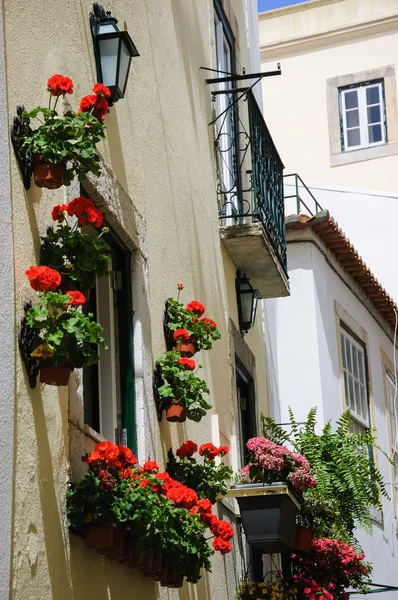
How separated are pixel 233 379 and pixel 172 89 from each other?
240 centimetres

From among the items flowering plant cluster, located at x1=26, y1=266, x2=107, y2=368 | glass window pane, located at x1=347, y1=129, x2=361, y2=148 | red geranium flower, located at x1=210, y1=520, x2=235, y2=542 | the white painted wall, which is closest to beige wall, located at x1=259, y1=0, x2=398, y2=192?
glass window pane, located at x1=347, y1=129, x2=361, y2=148

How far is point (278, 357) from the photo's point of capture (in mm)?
12648

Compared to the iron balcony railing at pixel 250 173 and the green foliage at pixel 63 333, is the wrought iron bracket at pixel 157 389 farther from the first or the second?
the iron balcony railing at pixel 250 173

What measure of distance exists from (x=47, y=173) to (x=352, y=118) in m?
16.0

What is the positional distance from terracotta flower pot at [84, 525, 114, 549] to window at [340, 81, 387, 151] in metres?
15.7

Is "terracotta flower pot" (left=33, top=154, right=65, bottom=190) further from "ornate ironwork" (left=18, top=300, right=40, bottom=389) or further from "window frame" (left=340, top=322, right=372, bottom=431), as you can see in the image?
"window frame" (left=340, top=322, right=372, bottom=431)

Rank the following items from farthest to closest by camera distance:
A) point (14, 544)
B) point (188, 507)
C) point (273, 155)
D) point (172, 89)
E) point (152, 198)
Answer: point (273, 155)
point (172, 89)
point (152, 198)
point (188, 507)
point (14, 544)

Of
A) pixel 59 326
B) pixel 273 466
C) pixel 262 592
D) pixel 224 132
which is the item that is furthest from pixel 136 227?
pixel 224 132

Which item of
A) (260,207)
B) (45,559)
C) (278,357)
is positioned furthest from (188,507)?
(278,357)

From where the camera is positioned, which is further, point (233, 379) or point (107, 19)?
point (233, 379)

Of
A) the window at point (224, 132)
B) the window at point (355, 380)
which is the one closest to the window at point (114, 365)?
the window at point (224, 132)

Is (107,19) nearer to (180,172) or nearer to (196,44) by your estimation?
(180,172)

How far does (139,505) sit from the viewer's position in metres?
5.21

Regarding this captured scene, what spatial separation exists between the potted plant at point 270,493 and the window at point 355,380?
202 inches
